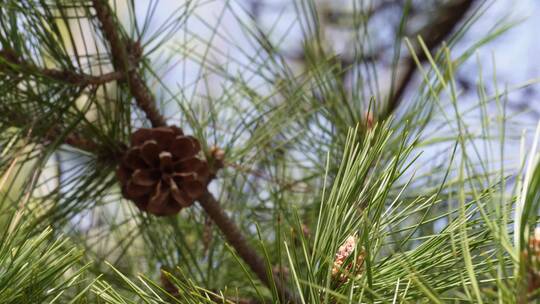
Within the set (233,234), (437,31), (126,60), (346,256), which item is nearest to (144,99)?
(126,60)

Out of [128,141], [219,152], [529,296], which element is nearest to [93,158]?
[128,141]

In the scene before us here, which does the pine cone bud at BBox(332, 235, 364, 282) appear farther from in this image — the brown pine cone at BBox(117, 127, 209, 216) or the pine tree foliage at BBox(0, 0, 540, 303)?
the brown pine cone at BBox(117, 127, 209, 216)

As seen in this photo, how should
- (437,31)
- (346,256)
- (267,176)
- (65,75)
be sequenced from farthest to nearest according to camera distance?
1. (437,31)
2. (267,176)
3. (65,75)
4. (346,256)

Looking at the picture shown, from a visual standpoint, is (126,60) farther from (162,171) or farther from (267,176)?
(267,176)

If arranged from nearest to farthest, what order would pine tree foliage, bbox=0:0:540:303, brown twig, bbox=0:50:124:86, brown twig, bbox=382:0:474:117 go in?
pine tree foliage, bbox=0:0:540:303, brown twig, bbox=0:50:124:86, brown twig, bbox=382:0:474:117

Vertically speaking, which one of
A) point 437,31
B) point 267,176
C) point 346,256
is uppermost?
point 437,31

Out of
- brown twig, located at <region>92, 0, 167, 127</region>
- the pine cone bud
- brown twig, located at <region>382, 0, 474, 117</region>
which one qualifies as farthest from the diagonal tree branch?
brown twig, located at <region>382, 0, 474, 117</region>

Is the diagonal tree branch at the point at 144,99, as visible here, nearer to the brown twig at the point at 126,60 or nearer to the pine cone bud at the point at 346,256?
the brown twig at the point at 126,60

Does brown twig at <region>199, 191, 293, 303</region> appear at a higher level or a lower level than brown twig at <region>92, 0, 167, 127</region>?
lower

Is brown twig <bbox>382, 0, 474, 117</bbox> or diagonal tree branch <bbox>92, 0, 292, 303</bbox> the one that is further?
brown twig <bbox>382, 0, 474, 117</bbox>
